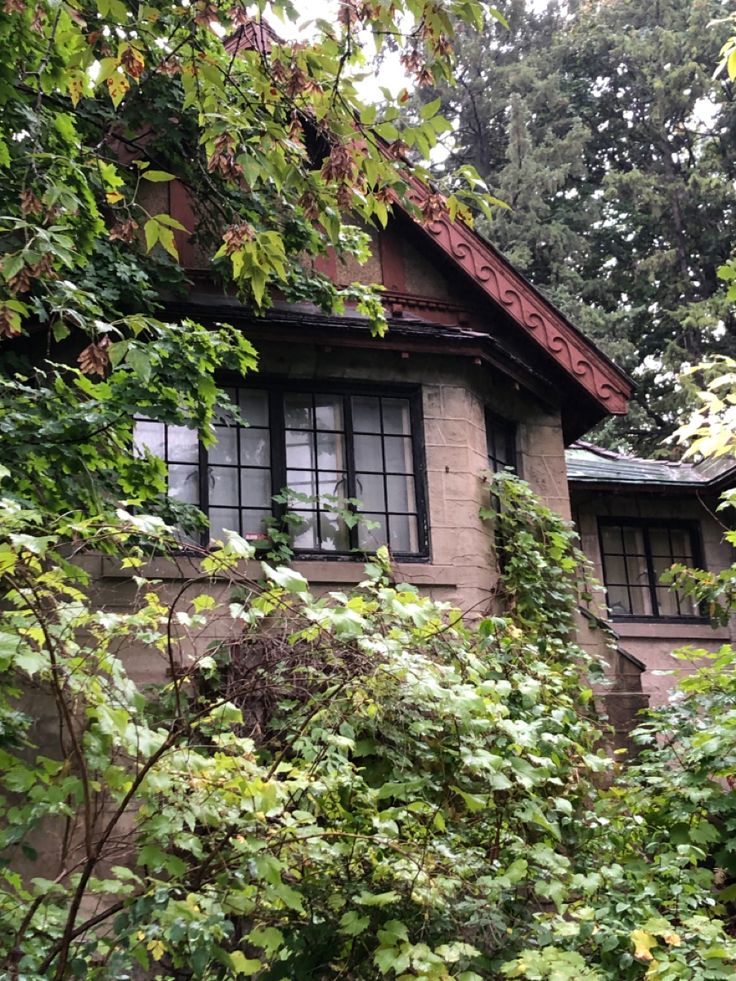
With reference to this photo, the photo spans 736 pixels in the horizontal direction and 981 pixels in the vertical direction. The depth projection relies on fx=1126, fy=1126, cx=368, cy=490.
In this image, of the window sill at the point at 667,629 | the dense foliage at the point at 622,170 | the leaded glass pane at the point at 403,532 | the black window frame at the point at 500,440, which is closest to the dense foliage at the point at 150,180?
the leaded glass pane at the point at 403,532

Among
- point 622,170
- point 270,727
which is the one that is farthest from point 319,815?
point 622,170

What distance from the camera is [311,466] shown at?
9844 mm

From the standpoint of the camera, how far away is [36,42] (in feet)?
21.1

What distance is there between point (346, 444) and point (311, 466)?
36cm

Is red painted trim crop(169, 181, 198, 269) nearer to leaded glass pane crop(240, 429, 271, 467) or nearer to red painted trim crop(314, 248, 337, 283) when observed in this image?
red painted trim crop(314, 248, 337, 283)

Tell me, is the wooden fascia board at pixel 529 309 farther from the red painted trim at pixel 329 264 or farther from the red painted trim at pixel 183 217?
the red painted trim at pixel 183 217

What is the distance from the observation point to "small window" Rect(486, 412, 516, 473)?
35.8 feet

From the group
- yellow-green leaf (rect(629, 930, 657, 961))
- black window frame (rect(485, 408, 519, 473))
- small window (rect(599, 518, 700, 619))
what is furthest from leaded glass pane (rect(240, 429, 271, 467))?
small window (rect(599, 518, 700, 619))

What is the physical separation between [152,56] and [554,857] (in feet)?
16.5

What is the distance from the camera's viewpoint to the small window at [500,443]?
10.9 m

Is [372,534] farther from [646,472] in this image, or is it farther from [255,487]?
[646,472]

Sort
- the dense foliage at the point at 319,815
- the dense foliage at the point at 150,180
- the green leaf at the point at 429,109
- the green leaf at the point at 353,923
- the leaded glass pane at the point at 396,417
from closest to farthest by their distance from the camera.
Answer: the dense foliage at the point at 319,815 < the green leaf at the point at 353,923 < the green leaf at the point at 429,109 < the dense foliage at the point at 150,180 < the leaded glass pane at the point at 396,417

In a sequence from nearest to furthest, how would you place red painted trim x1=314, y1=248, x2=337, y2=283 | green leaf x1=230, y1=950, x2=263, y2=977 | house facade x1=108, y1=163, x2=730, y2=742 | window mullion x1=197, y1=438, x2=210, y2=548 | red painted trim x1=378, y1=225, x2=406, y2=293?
green leaf x1=230, y1=950, x2=263, y2=977 < window mullion x1=197, y1=438, x2=210, y2=548 < house facade x1=108, y1=163, x2=730, y2=742 < red painted trim x1=314, y1=248, x2=337, y2=283 < red painted trim x1=378, y1=225, x2=406, y2=293

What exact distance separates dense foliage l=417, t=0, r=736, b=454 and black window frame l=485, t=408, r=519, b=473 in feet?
50.4
